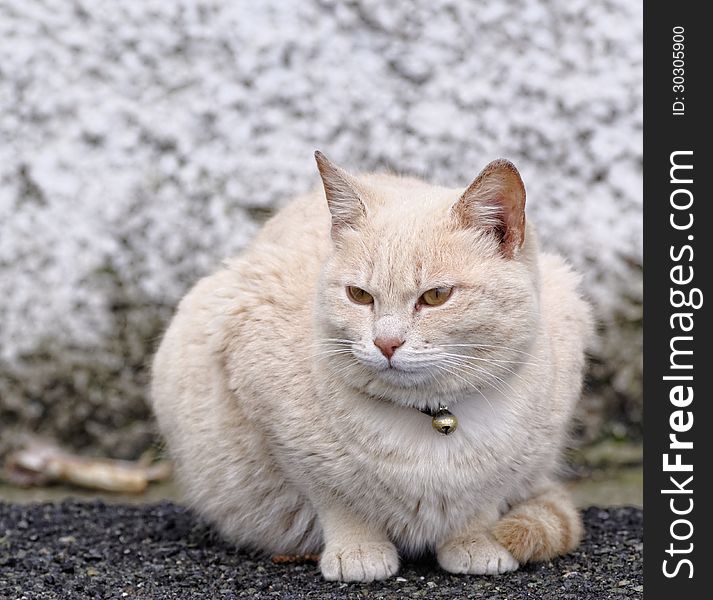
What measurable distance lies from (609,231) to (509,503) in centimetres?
175

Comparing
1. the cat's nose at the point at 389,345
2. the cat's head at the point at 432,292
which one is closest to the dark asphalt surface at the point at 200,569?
the cat's head at the point at 432,292

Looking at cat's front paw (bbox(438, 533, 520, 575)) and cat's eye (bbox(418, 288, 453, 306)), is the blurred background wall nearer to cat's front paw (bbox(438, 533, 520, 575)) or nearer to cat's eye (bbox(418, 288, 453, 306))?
cat's front paw (bbox(438, 533, 520, 575))

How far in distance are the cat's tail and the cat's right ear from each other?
1.07 meters

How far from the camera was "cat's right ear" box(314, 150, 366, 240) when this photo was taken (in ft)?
9.83

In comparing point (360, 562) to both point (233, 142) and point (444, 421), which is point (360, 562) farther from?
point (233, 142)

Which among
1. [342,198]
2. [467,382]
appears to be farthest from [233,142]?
[467,382]

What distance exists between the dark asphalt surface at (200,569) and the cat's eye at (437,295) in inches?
34.1

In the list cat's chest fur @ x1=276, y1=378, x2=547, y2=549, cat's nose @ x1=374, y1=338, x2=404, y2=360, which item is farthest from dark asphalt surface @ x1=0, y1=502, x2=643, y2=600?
cat's nose @ x1=374, y1=338, x2=404, y2=360

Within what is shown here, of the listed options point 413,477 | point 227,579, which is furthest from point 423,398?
point 227,579

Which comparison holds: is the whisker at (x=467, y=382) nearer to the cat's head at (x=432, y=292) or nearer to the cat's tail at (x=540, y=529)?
the cat's head at (x=432, y=292)

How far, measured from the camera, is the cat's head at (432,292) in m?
2.78

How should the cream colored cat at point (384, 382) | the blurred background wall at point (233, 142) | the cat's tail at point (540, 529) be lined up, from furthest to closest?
the blurred background wall at point (233, 142), the cat's tail at point (540, 529), the cream colored cat at point (384, 382)

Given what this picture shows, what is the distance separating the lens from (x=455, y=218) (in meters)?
2.90

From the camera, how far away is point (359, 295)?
2.90 m
